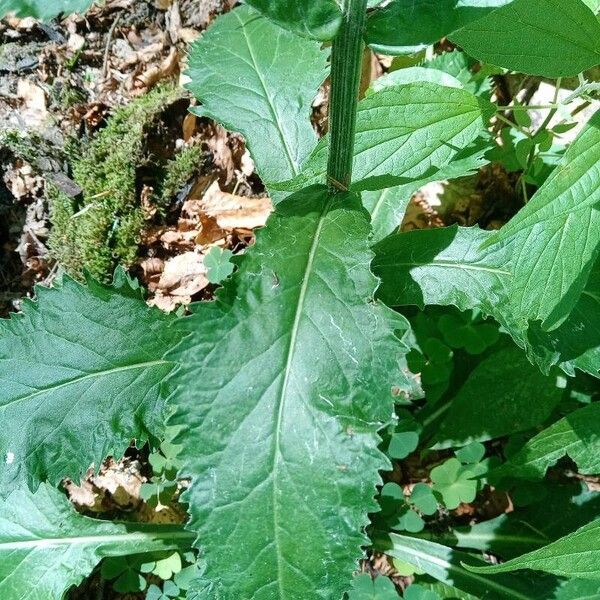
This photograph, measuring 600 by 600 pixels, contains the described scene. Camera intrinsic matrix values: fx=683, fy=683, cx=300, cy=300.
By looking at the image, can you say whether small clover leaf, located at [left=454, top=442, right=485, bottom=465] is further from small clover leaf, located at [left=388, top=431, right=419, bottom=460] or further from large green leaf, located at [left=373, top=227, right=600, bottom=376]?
large green leaf, located at [left=373, top=227, right=600, bottom=376]

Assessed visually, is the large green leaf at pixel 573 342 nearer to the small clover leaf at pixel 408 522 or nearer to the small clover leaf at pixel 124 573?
the small clover leaf at pixel 408 522

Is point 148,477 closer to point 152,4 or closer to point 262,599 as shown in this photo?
point 262,599

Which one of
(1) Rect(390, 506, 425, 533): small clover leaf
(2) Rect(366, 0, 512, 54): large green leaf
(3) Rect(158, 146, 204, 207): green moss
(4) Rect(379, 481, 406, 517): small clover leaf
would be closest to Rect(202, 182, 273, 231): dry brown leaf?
(3) Rect(158, 146, 204, 207): green moss

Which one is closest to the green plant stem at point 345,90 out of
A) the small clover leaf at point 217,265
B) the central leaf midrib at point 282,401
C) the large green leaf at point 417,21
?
the large green leaf at point 417,21

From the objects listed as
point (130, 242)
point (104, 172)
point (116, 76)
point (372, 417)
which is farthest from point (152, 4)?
point (372, 417)

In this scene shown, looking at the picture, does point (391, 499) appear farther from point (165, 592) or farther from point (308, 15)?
point (308, 15)
